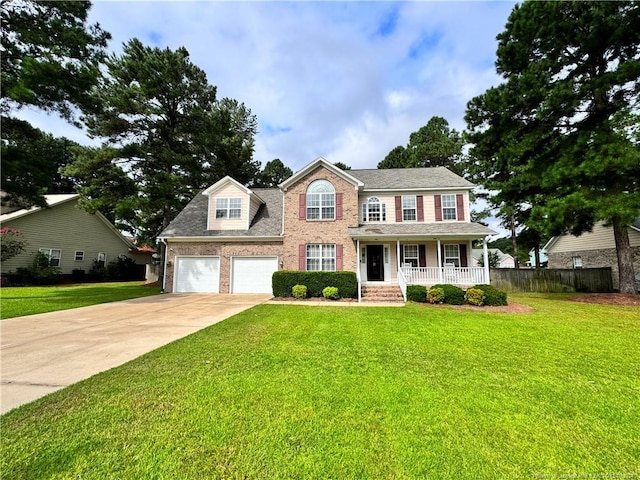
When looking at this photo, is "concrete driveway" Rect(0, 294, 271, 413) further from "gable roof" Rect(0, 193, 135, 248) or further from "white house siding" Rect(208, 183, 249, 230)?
"gable roof" Rect(0, 193, 135, 248)

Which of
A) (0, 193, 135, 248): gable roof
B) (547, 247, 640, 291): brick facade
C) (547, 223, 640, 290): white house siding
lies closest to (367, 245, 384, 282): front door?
(547, 223, 640, 290): white house siding

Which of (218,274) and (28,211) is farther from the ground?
(28,211)

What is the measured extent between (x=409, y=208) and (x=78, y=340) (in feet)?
48.7

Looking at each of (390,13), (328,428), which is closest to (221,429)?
(328,428)

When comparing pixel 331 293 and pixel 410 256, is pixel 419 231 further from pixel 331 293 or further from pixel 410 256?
pixel 331 293

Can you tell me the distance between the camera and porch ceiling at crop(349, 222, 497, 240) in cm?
1362

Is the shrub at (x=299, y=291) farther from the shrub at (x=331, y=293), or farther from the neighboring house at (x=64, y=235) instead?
the neighboring house at (x=64, y=235)

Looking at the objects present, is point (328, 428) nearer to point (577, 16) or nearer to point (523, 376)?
point (523, 376)

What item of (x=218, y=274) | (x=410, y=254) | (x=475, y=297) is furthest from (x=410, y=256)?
(x=218, y=274)

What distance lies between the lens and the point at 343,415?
3172 mm

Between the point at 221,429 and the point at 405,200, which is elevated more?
the point at 405,200

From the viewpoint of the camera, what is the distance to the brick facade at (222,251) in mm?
16016

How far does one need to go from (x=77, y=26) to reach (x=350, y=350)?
18390 mm

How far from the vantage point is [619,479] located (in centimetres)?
229
